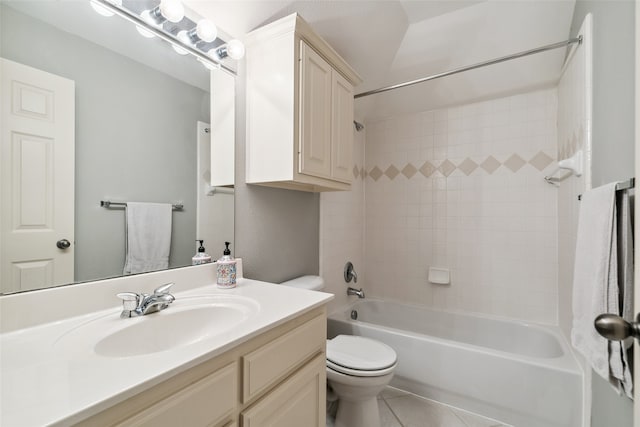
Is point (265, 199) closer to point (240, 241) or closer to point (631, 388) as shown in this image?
point (240, 241)

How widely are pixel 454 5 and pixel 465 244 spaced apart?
1758 mm

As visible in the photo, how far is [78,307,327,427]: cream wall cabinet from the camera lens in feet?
1.84

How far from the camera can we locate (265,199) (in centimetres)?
159

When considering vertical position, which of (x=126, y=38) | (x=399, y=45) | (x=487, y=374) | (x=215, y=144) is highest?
(x=399, y=45)

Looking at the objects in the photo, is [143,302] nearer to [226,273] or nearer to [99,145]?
[226,273]

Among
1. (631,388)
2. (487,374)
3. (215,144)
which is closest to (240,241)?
(215,144)

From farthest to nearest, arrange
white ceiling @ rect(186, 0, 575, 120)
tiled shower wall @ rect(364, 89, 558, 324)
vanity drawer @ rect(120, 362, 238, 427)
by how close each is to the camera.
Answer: tiled shower wall @ rect(364, 89, 558, 324), white ceiling @ rect(186, 0, 575, 120), vanity drawer @ rect(120, 362, 238, 427)

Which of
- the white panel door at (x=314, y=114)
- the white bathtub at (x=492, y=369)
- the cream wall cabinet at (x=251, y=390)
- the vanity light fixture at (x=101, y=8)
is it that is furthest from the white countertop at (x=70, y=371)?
the white bathtub at (x=492, y=369)

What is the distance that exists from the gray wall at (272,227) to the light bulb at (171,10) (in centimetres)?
41

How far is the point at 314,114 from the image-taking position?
1.40 metres

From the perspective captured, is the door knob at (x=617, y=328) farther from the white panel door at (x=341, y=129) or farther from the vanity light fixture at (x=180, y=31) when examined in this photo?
the vanity light fixture at (x=180, y=31)

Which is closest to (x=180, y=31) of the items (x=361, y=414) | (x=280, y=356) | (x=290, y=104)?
(x=290, y=104)

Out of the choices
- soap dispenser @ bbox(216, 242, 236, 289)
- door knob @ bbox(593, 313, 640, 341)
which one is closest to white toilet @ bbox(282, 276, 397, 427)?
soap dispenser @ bbox(216, 242, 236, 289)

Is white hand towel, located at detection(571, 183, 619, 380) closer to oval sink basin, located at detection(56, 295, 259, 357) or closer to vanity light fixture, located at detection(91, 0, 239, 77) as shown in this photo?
oval sink basin, located at detection(56, 295, 259, 357)
